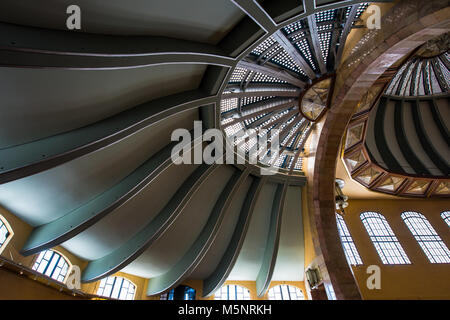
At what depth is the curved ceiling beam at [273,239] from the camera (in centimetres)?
1154

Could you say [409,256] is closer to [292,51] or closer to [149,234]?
[292,51]

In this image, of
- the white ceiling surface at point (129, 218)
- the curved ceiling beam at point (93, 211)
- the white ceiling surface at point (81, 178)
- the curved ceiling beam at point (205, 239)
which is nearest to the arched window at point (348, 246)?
the curved ceiling beam at point (205, 239)

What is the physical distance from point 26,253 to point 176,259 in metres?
6.25

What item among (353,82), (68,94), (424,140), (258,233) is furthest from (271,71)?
(424,140)

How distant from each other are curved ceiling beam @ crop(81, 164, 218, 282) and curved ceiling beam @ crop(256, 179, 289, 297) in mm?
4225

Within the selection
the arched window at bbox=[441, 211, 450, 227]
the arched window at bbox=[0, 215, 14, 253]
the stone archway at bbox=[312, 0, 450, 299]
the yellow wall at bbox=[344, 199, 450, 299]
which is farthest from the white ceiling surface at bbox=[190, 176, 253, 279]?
the arched window at bbox=[441, 211, 450, 227]

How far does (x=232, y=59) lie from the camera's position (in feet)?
19.8

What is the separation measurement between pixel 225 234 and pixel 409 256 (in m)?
9.31

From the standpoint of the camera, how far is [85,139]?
19.8 feet

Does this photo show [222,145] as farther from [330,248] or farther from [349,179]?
[349,179]

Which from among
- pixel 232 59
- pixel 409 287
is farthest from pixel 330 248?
pixel 232 59

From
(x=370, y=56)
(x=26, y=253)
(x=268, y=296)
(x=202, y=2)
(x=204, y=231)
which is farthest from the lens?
(x=268, y=296)

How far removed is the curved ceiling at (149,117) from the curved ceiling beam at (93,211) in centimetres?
5

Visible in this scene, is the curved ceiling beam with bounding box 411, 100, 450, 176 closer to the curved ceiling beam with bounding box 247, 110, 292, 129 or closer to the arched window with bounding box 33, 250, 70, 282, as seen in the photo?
the curved ceiling beam with bounding box 247, 110, 292, 129
